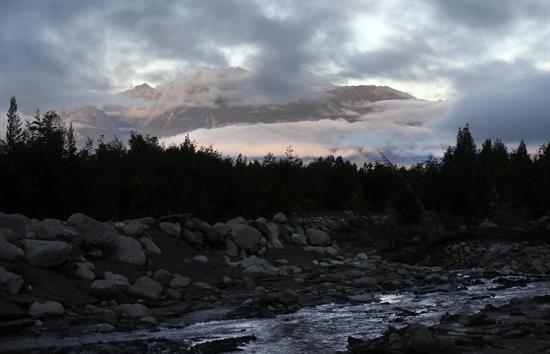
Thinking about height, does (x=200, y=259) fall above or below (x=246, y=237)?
below

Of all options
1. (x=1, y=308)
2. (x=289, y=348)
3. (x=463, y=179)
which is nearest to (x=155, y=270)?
(x=1, y=308)

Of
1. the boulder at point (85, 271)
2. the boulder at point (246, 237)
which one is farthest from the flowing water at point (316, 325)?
the boulder at point (246, 237)

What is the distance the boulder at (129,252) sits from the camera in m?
12.2

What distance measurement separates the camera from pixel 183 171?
30469mm

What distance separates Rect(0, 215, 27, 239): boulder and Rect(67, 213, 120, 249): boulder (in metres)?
1.15

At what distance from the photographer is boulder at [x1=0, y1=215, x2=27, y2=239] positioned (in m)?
11.4

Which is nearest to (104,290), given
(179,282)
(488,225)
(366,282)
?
(179,282)

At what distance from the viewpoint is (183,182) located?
27984 mm

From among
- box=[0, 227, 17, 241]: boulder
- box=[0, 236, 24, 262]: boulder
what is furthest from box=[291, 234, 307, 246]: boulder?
box=[0, 236, 24, 262]: boulder

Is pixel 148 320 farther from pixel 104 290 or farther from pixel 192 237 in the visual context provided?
pixel 192 237

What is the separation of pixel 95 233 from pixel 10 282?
11.5 ft

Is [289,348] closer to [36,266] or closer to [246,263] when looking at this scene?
[36,266]

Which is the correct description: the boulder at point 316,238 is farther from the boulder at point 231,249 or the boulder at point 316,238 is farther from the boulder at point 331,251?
the boulder at point 231,249

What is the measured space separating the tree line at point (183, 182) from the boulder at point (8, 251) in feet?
33.6
